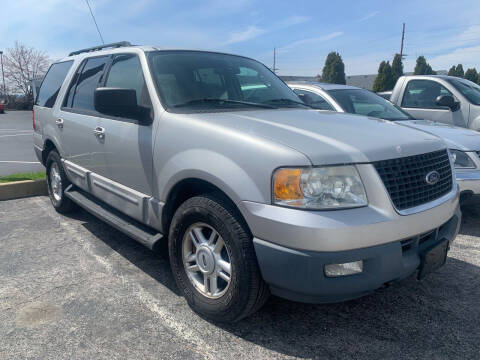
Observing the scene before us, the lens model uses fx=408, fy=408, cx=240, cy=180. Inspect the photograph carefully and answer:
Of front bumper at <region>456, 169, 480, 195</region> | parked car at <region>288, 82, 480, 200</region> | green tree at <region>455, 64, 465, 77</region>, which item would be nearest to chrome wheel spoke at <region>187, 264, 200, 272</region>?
parked car at <region>288, 82, 480, 200</region>

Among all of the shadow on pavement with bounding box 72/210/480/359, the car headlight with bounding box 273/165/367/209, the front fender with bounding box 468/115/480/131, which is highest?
the car headlight with bounding box 273/165/367/209

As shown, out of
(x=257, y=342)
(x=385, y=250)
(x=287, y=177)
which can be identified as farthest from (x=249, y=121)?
(x=257, y=342)

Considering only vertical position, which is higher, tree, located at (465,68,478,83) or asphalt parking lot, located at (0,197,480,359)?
tree, located at (465,68,478,83)

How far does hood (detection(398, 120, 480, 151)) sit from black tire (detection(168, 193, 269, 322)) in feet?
9.43

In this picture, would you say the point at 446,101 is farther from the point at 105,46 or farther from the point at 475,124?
the point at 105,46

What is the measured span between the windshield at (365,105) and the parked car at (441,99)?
116 centimetres

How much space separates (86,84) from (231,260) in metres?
2.84

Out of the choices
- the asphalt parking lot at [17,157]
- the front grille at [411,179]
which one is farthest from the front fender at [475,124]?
the asphalt parking lot at [17,157]

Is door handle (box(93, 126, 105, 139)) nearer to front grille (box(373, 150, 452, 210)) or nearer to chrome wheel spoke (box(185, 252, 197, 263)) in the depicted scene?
chrome wheel spoke (box(185, 252, 197, 263))

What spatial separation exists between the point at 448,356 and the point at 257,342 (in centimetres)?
112

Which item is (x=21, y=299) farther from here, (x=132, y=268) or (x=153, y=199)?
(x=153, y=199)

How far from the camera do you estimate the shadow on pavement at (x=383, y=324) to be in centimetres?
245

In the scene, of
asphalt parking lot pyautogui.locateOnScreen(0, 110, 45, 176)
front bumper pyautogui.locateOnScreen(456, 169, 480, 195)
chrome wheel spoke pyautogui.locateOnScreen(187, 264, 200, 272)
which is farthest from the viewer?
asphalt parking lot pyautogui.locateOnScreen(0, 110, 45, 176)

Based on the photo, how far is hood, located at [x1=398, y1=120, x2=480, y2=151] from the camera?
457cm
